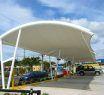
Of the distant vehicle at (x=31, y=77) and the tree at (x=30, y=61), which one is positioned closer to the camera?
the distant vehicle at (x=31, y=77)

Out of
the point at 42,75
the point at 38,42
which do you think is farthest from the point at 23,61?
the point at 38,42

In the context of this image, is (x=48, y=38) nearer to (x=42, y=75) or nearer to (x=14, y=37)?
(x=14, y=37)

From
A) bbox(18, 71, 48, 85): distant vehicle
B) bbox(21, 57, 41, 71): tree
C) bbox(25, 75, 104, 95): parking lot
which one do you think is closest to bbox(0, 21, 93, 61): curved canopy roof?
bbox(25, 75, 104, 95): parking lot

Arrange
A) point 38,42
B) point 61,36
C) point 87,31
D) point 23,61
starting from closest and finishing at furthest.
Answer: point 87,31 → point 61,36 → point 38,42 → point 23,61

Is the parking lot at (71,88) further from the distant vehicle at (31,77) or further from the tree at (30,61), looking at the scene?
the tree at (30,61)

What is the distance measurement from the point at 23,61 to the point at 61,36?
83.2 metres

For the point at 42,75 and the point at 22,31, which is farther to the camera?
the point at 42,75

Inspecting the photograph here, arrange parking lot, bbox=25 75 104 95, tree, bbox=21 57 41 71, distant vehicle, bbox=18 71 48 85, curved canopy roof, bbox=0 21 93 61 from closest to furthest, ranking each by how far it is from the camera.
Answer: parking lot, bbox=25 75 104 95 → curved canopy roof, bbox=0 21 93 61 → distant vehicle, bbox=18 71 48 85 → tree, bbox=21 57 41 71

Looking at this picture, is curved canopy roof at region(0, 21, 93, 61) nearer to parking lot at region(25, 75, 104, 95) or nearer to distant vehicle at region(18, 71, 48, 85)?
parking lot at region(25, 75, 104, 95)

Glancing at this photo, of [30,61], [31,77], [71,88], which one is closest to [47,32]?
[71,88]

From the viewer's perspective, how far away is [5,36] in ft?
79.0

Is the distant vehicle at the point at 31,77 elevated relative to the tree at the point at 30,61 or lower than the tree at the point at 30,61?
lower

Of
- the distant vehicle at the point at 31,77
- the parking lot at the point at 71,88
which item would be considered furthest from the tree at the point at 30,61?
the parking lot at the point at 71,88

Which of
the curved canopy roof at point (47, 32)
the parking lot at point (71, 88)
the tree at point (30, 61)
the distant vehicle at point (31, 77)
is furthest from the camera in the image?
the tree at point (30, 61)
